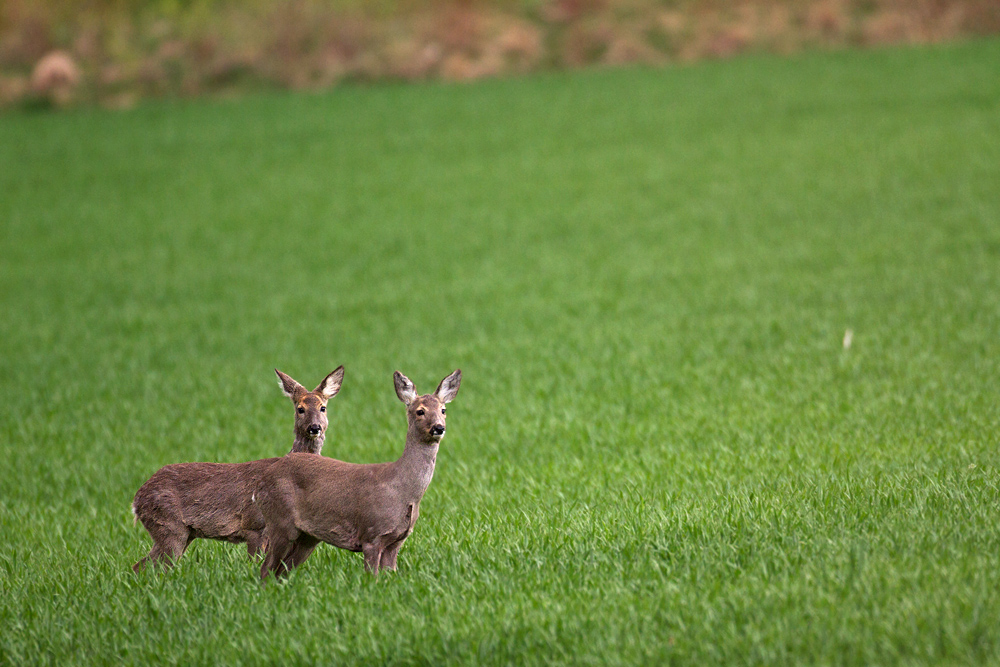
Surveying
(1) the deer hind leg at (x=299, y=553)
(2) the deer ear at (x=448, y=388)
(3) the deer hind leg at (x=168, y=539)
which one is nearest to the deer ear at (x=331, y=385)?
(2) the deer ear at (x=448, y=388)

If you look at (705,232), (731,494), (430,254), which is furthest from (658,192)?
(731,494)

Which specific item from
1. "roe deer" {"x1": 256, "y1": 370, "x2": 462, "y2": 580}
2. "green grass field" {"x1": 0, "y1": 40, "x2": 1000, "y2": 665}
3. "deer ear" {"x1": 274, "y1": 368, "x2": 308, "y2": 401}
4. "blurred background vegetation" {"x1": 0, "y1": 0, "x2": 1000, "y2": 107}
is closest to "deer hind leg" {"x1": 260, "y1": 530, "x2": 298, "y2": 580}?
"roe deer" {"x1": 256, "y1": 370, "x2": 462, "y2": 580}

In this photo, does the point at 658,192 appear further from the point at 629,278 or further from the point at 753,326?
the point at 753,326

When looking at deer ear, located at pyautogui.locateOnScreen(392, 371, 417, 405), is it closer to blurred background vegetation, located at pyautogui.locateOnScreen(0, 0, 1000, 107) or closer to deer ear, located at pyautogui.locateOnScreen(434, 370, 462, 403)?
deer ear, located at pyautogui.locateOnScreen(434, 370, 462, 403)

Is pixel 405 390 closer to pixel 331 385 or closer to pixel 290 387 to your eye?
pixel 331 385

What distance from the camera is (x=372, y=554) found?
505 centimetres

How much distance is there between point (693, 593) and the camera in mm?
5035

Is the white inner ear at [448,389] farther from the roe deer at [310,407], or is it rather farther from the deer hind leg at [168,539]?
the deer hind leg at [168,539]

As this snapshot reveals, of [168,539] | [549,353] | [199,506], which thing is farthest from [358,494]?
[549,353]

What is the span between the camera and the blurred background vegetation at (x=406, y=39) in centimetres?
3200

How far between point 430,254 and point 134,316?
5339 mm

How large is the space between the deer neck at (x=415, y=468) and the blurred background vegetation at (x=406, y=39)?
93.1ft

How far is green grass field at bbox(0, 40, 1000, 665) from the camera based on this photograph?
5.08 m

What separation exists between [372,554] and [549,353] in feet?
24.1
